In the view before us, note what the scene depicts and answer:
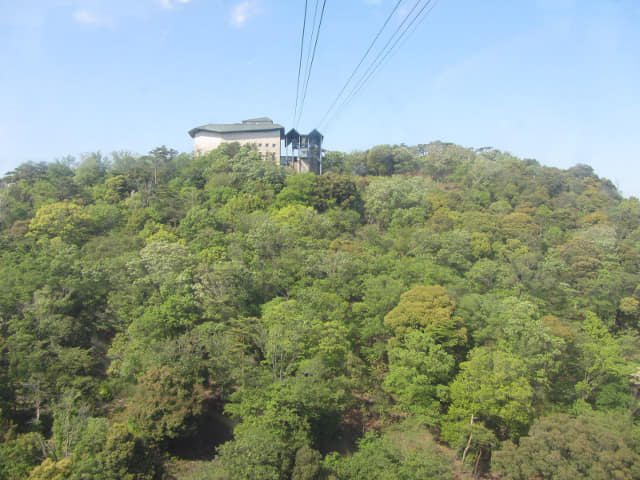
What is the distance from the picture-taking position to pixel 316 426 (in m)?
15.5

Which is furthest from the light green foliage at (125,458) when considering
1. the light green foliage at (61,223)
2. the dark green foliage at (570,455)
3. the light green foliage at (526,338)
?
the light green foliage at (61,223)

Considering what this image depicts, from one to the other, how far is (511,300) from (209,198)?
82.3ft

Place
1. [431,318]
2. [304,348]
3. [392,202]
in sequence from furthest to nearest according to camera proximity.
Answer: [392,202] < [431,318] < [304,348]

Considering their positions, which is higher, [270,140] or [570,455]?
[270,140]

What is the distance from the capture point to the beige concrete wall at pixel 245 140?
46.2 meters

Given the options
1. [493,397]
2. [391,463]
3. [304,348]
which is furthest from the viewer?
[304,348]

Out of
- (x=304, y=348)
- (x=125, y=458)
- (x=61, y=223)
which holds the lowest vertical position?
(x=125, y=458)

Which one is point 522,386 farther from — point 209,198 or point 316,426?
point 209,198

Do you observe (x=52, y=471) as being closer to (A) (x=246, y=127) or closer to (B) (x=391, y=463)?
(B) (x=391, y=463)

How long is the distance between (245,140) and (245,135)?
61cm

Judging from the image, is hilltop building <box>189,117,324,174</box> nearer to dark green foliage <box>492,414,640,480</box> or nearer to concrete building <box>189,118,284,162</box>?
concrete building <box>189,118,284,162</box>

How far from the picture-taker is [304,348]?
17453 mm

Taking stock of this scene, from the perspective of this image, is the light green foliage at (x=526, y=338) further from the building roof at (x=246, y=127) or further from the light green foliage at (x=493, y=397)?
the building roof at (x=246, y=127)

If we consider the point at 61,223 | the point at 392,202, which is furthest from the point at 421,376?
the point at 61,223
